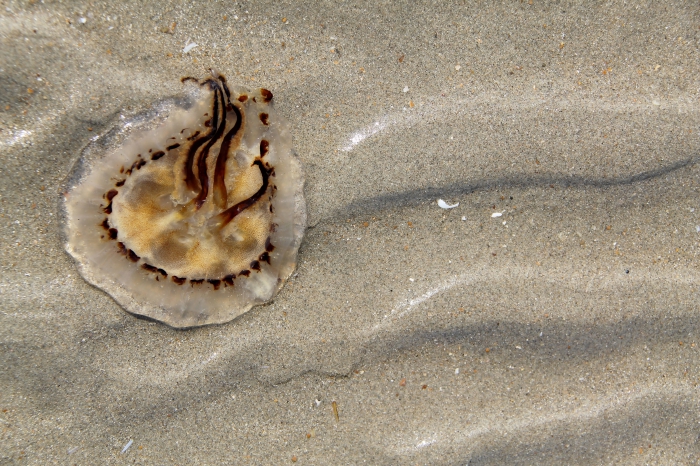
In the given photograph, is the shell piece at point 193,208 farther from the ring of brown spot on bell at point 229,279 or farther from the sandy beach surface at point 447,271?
the sandy beach surface at point 447,271

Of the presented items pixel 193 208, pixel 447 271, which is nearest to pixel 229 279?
pixel 193 208

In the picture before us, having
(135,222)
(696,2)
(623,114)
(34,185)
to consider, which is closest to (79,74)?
(34,185)

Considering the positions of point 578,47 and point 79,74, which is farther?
point 578,47

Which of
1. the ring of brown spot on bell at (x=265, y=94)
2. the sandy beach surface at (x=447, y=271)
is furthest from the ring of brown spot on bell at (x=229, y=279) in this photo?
the ring of brown spot on bell at (x=265, y=94)

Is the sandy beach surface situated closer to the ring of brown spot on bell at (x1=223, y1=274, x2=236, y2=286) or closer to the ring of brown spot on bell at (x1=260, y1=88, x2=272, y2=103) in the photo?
the ring of brown spot on bell at (x1=260, y1=88, x2=272, y2=103)

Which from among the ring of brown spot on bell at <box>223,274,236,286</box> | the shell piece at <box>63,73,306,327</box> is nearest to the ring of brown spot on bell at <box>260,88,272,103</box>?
the shell piece at <box>63,73,306,327</box>

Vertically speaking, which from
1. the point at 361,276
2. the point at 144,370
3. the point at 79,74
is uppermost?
the point at 79,74

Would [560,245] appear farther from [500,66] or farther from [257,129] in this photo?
[257,129]
